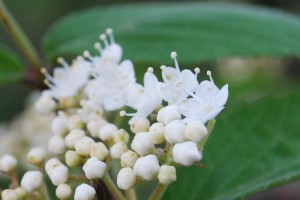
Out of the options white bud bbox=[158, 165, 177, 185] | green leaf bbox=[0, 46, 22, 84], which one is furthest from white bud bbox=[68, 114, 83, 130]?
green leaf bbox=[0, 46, 22, 84]

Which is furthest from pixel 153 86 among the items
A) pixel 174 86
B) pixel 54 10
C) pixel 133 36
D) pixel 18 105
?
pixel 54 10

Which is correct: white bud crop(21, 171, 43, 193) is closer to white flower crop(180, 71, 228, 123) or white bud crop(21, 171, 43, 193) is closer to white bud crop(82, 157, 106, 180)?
white bud crop(82, 157, 106, 180)

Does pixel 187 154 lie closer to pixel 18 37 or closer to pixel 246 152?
pixel 246 152

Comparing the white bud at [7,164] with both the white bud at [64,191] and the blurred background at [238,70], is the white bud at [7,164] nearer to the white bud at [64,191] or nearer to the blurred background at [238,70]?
the white bud at [64,191]

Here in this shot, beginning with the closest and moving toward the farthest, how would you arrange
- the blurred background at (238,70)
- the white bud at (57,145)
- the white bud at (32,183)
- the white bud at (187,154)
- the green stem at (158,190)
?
the white bud at (187,154) < the green stem at (158,190) < the white bud at (32,183) < the white bud at (57,145) < the blurred background at (238,70)

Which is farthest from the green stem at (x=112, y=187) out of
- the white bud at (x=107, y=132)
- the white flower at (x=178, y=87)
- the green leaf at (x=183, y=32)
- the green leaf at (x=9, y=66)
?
the green leaf at (x=9, y=66)
